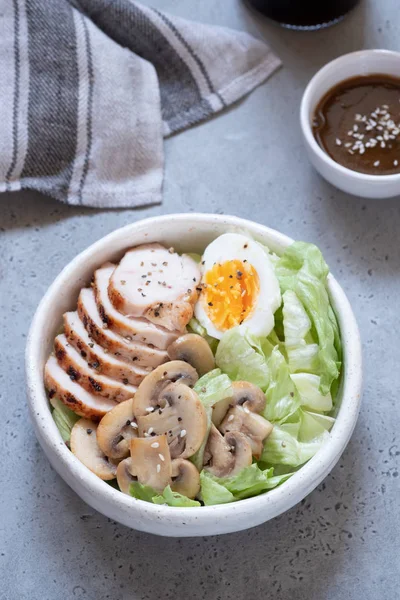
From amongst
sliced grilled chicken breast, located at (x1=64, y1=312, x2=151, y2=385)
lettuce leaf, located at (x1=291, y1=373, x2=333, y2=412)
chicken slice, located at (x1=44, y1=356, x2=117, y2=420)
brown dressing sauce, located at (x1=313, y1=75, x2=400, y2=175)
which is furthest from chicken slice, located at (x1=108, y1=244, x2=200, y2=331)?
brown dressing sauce, located at (x1=313, y1=75, x2=400, y2=175)

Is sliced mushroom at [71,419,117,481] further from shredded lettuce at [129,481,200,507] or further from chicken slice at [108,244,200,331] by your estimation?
chicken slice at [108,244,200,331]

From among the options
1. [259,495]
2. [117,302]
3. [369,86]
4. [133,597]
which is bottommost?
[133,597]

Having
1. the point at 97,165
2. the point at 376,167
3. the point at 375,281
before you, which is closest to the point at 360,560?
the point at 375,281

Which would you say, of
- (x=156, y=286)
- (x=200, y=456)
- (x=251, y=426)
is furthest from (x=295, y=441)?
A: (x=156, y=286)

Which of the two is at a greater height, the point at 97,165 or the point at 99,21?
the point at 99,21

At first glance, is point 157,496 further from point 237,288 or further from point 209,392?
point 237,288

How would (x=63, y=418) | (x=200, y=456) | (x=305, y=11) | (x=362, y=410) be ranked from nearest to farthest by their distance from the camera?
(x=200, y=456) < (x=63, y=418) < (x=362, y=410) < (x=305, y=11)

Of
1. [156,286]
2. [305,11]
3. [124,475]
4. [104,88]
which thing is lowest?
[124,475]

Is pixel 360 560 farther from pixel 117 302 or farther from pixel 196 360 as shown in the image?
pixel 117 302

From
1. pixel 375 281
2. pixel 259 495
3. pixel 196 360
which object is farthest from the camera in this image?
pixel 375 281
